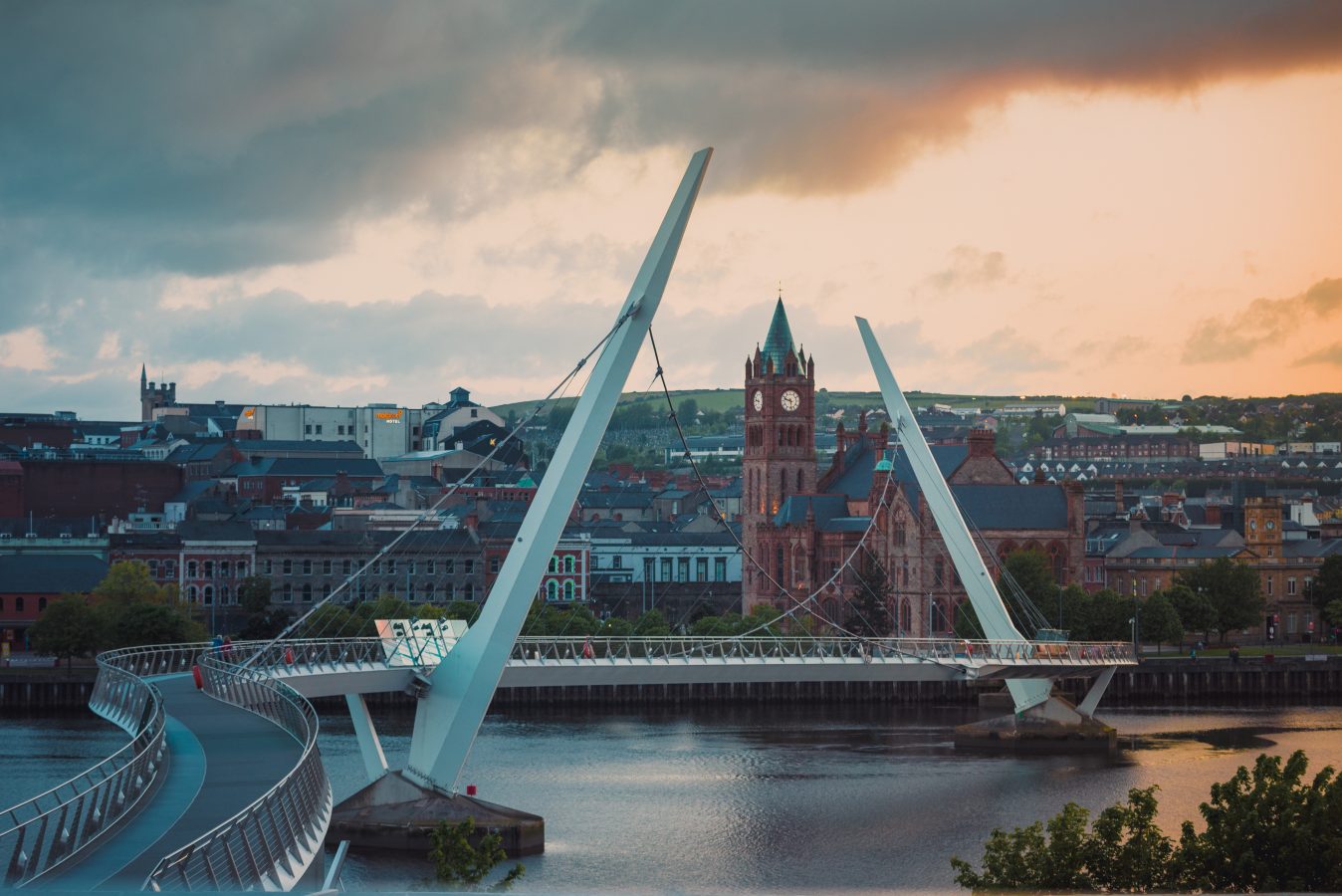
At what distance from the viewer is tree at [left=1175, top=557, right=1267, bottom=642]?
84.9 metres

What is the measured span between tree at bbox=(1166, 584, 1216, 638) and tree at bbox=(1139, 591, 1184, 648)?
316 cm

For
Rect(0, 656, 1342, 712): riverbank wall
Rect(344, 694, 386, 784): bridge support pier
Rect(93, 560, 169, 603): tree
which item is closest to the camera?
Rect(344, 694, 386, 784): bridge support pier

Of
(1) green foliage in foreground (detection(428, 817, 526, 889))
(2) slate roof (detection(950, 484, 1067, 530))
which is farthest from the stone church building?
(1) green foliage in foreground (detection(428, 817, 526, 889))

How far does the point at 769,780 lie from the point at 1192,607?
1594 inches

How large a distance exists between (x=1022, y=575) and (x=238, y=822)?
6603 centimetres

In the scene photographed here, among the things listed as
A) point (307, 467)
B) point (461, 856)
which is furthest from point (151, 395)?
point (461, 856)

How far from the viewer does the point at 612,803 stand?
136 feet

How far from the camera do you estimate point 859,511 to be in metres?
90.4

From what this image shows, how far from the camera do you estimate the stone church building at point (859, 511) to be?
8169cm

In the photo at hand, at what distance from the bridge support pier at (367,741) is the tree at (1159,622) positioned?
4499 cm

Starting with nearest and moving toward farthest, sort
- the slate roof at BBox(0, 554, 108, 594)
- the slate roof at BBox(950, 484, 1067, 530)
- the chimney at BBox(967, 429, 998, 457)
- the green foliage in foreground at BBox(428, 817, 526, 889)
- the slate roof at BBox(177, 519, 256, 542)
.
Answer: the green foliage in foreground at BBox(428, 817, 526, 889) → the slate roof at BBox(0, 554, 108, 594) → the slate roof at BBox(950, 484, 1067, 530) → the chimney at BBox(967, 429, 998, 457) → the slate roof at BBox(177, 519, 256, 542)

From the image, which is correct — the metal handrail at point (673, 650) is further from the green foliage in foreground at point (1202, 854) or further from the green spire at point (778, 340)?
the green spire at point (778, 340)

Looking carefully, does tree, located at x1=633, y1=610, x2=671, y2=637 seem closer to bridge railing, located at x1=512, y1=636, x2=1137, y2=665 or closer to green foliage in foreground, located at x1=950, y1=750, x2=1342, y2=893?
bridge railing, located at x1=512, y1=636, x2=1137, y2=665

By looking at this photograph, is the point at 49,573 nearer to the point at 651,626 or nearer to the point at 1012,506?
the point at 651,626
